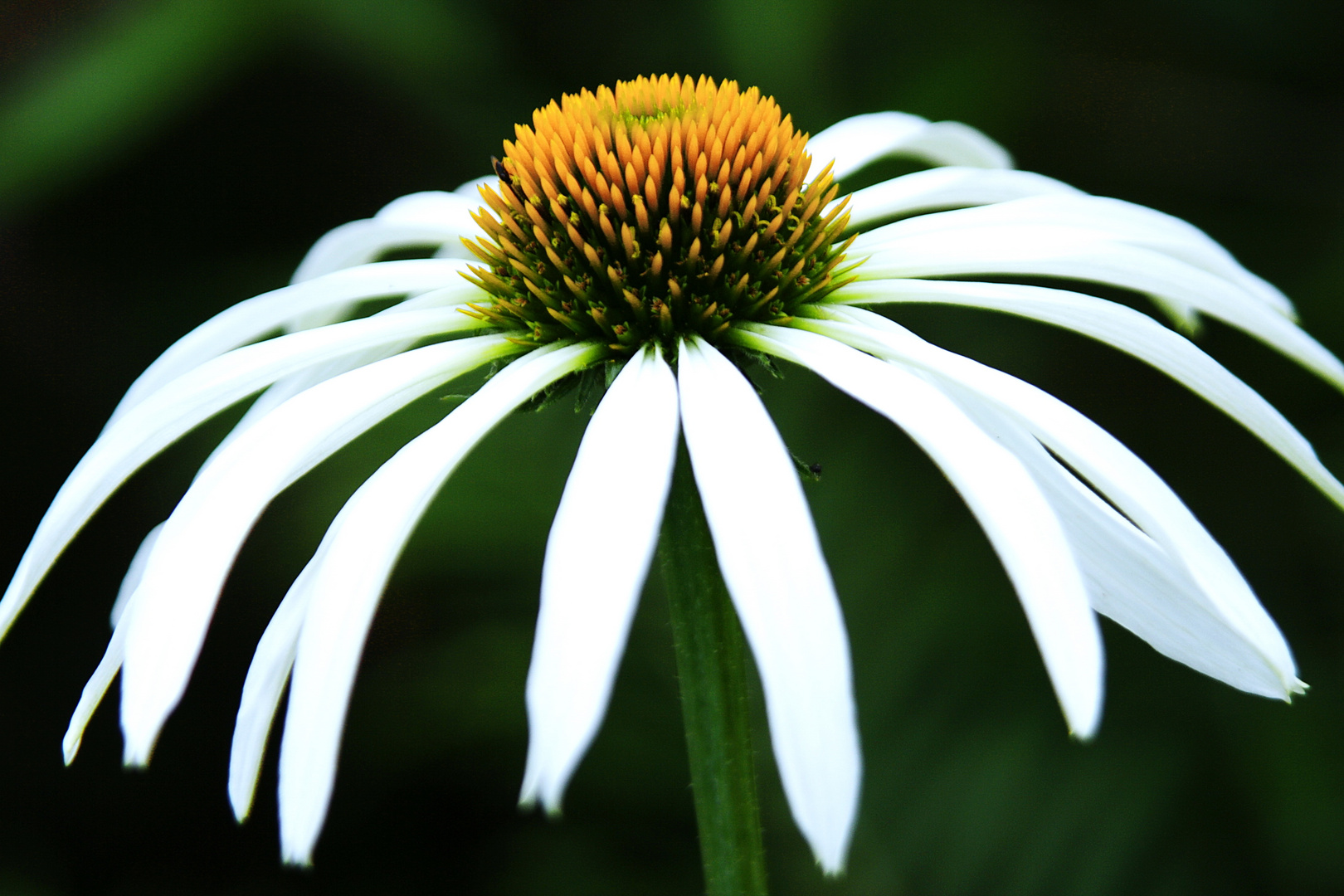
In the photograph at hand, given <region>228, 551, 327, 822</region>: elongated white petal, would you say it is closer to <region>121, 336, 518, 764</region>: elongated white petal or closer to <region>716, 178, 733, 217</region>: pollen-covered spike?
<region>121, 336, 518, 764</region>: elongated white petal

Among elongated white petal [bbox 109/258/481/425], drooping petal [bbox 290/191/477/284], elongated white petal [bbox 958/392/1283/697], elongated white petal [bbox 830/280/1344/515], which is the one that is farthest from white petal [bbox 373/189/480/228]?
elongated white petal [bbox 958/392/1283/697]

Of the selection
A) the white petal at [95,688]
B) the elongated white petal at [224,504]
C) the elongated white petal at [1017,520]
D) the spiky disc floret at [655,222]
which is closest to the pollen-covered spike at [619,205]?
the spiky disc floret at [655,222]

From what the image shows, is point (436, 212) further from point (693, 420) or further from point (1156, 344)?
point (1156, 344)

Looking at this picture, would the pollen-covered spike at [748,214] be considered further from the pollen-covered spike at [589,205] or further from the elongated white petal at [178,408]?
the elongated white petal at [178,408]

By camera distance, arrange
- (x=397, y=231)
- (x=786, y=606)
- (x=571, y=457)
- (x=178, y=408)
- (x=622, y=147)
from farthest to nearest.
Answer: (x=571, y=457)
(x=397, y=231)
(x=622, y=147)
(x=178, y=408)
(x=786, y=606)

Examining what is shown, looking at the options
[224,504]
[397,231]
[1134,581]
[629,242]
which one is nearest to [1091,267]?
[1134,581]

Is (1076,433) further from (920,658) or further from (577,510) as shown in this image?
(920,658)
